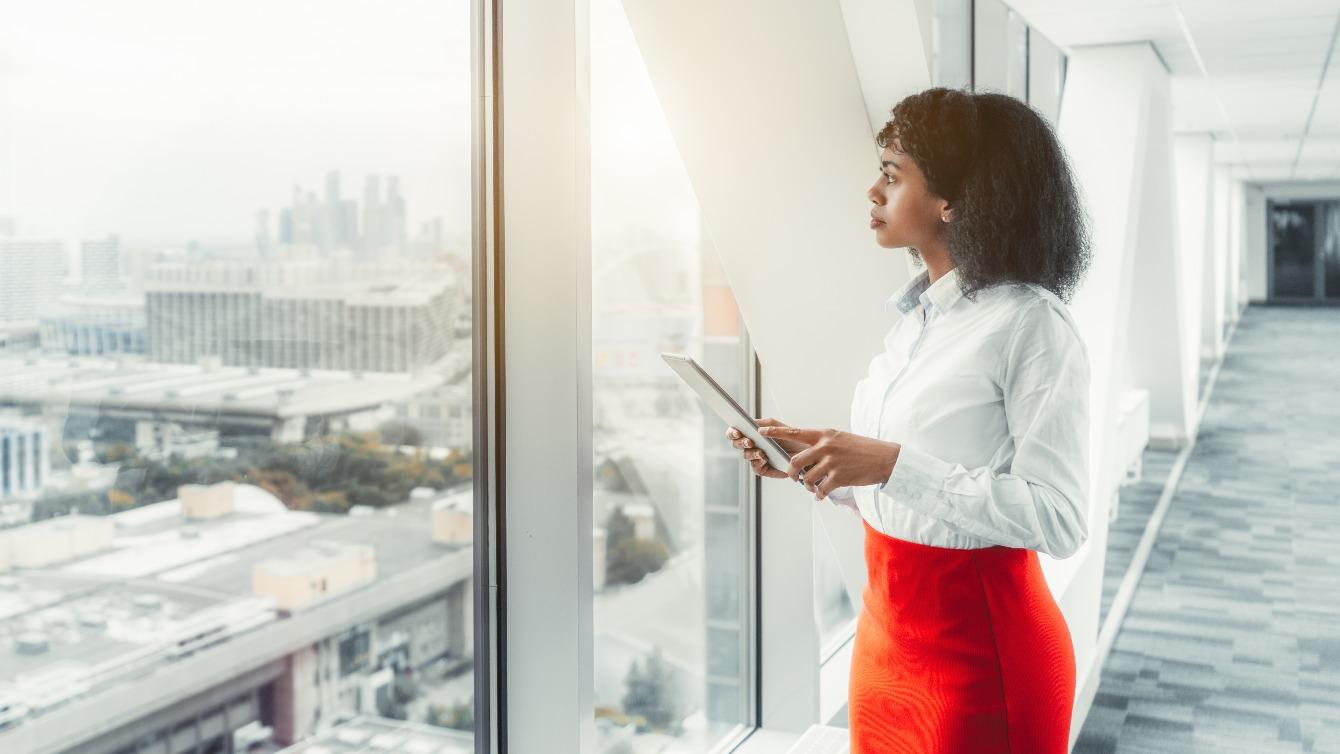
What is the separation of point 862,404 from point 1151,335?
9.74 meters

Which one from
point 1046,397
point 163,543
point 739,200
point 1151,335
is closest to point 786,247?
point 739,200

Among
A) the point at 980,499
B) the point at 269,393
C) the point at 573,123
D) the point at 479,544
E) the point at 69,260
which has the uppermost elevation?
the point at 573,123

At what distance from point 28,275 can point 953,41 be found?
143 inches

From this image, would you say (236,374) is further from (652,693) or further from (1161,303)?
(1161,303)

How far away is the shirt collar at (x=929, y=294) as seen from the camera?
194 centimetres

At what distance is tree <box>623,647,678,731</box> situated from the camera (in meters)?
3.72

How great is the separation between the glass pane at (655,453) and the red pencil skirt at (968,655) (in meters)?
1.49

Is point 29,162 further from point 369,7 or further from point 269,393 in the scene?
point 369,7

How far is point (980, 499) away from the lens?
1.73 meters

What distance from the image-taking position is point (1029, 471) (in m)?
1.75

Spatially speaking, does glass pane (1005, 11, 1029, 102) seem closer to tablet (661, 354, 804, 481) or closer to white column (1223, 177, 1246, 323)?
tablet (661, 354, 804, 481)

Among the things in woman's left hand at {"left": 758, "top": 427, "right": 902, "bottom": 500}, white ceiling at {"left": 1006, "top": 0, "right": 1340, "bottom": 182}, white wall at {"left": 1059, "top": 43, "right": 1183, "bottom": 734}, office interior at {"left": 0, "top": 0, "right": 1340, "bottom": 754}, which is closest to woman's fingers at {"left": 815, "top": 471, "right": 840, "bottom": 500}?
woman's left hand at {"left": 758, "top": 427, "right": 902, "bottom": 500}

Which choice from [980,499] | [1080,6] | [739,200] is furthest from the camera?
[1080,6]

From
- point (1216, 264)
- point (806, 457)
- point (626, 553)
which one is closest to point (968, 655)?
point (806, 457)
